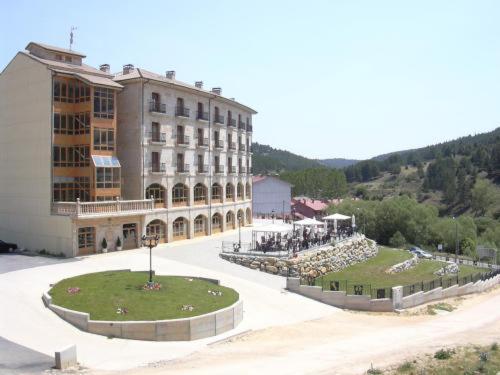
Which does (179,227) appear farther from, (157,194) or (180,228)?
(157,194)

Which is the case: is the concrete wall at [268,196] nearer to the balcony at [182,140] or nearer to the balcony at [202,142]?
the balcony at [202,142]

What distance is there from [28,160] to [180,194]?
13.9 m

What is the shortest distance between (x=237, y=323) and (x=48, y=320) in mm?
9187

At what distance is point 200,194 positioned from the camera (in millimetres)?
52500

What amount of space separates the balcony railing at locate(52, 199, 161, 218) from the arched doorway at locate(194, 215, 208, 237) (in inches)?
364

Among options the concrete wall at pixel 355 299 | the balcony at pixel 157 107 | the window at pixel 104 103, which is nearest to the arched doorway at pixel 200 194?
the balcony at pixel 157 107

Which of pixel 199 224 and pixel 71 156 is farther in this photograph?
pixel 199 224

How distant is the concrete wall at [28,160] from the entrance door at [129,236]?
520 cm

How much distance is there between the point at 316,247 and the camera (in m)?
43.2

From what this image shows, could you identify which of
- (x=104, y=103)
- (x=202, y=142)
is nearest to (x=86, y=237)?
(x=104, y=103)

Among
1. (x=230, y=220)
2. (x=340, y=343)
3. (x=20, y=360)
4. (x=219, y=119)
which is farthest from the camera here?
(x=230, y=220)

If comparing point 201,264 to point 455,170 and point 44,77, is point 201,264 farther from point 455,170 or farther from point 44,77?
point 455,170

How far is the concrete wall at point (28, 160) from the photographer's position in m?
39.4

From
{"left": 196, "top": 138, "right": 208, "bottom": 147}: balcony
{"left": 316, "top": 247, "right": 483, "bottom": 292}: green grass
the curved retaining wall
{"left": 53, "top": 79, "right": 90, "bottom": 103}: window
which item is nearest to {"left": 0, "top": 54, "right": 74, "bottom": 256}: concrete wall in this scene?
{"left": 53, "top": 79, "right": 90, "bottom": 103}: window
